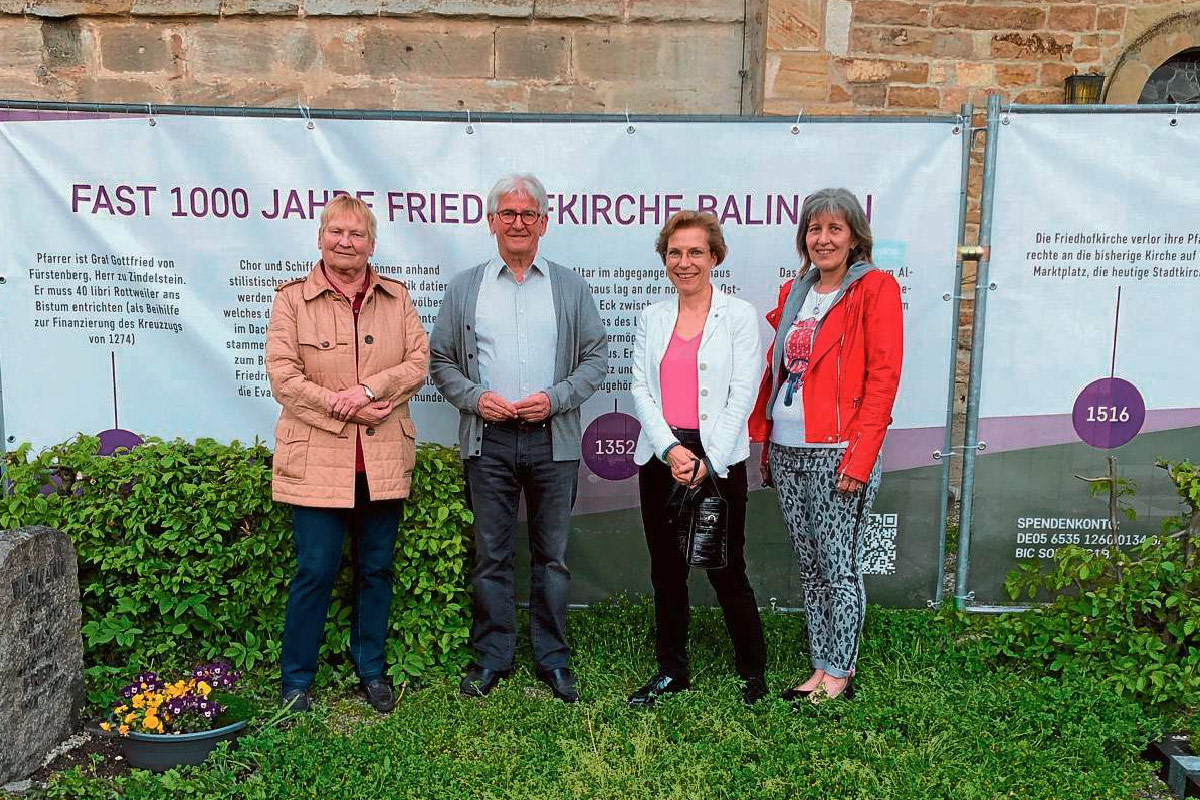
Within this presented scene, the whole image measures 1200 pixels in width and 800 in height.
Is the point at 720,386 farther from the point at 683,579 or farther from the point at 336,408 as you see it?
the point at 336,408

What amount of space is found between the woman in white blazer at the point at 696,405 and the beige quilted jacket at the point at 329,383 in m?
0.95

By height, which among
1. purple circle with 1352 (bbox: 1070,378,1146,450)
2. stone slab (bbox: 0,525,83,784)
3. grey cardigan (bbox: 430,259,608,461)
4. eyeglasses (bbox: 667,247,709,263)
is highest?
eyeglasses (bbox: 667,247,709,263)

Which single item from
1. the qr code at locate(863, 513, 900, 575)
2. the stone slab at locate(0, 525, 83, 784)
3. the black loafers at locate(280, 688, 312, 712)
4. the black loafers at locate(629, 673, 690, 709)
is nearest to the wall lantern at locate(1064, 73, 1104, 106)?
the qr code at locate(863, 513, 900, 575)

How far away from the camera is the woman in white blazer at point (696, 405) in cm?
333

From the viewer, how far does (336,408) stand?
329cm

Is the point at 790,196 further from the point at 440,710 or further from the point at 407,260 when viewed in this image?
the point at 440,710

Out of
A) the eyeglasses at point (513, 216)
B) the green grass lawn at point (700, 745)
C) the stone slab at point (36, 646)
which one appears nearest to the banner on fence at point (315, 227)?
the eyeglasses at point (513, 216)

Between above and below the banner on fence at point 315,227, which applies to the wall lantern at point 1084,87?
above

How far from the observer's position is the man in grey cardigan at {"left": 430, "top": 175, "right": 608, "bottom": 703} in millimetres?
3549

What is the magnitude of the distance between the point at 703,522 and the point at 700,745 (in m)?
0.81

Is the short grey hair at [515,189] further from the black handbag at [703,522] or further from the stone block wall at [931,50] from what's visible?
the stone block wall at [931,50]

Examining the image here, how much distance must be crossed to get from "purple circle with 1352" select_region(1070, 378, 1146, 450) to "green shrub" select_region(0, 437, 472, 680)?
290 cm

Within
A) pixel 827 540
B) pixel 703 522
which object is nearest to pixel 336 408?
pixel 703 522

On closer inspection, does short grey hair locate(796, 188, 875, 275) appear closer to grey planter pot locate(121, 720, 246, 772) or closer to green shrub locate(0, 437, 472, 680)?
green shrub locate(0, 437, 472, 680)
